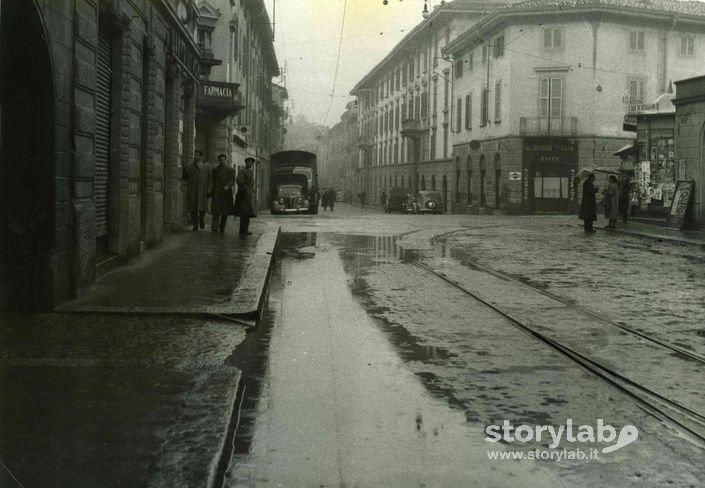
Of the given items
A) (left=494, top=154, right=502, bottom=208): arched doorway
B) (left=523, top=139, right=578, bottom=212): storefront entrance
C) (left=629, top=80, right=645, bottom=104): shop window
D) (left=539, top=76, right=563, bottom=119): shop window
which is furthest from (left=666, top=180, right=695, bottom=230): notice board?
(left=494, top=154, right=502, bottom=208): arched doorway

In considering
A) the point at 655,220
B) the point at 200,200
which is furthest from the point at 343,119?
the point at 200,200

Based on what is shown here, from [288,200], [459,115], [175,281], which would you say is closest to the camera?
[175,281]

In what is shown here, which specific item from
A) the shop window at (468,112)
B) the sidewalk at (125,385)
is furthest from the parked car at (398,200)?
the sidewalk at (125,385)

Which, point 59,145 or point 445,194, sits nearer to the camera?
point 59,145

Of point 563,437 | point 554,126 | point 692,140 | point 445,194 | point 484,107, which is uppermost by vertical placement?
point 484,107

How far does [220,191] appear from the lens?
1653 centimetres

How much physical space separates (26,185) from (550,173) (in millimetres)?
36398

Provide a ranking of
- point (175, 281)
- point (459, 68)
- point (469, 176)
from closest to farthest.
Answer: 1. point (175, 281)
2. point (469, 176)
3. point (459, 68)

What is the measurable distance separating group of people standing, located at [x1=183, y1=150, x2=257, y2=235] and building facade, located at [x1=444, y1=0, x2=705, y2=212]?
25369 mm

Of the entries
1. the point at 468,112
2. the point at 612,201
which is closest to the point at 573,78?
the point at 468,112

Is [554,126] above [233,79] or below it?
below

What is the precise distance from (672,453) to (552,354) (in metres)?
2.27

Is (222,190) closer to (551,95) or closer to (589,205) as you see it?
(589,205)

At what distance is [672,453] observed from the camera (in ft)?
12.3
